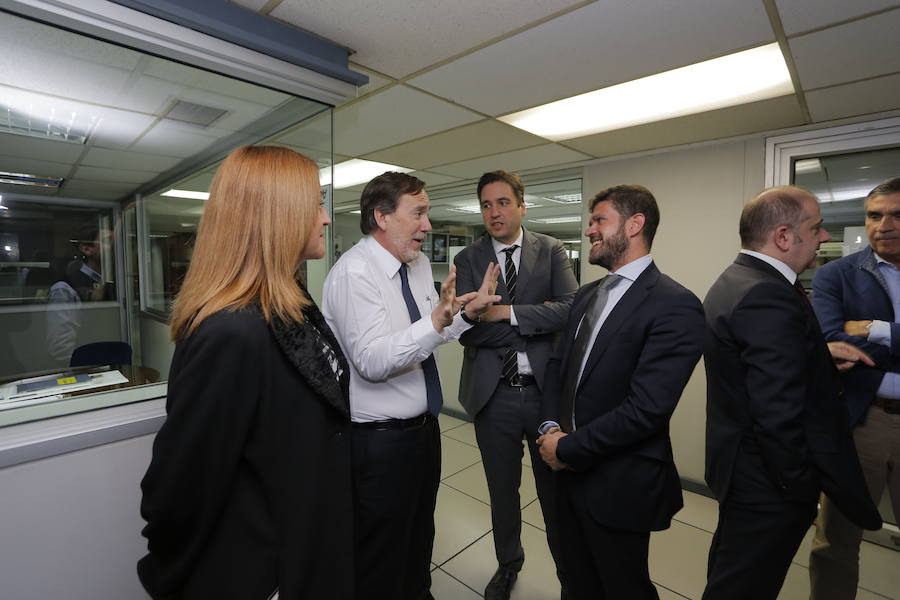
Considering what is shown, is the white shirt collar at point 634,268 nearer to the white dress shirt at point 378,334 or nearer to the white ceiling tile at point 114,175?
the white dress shirt at point 378,334

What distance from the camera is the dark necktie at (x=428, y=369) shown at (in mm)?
1623

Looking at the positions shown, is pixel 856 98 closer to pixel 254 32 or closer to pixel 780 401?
pixel 780 401

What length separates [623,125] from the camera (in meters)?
2.69

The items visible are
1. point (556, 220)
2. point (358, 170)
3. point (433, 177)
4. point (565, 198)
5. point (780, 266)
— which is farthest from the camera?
point (556, 220)

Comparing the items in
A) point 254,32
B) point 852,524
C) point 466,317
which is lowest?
point 852,524

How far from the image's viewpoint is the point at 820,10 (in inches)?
58.2

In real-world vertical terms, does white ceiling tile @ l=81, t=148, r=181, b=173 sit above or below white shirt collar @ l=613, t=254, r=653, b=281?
above

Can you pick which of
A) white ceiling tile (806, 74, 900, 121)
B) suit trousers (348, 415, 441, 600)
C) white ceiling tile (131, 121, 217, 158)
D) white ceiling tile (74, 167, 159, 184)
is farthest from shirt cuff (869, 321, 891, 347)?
white ceiling tile (74, 167, 159, 184)

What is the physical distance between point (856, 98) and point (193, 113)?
3.73 metres

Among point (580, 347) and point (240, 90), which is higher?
point (240, 90)

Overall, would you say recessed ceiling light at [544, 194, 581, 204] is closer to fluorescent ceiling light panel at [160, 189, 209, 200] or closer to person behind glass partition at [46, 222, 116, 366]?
fluorescent ceiling light panel at [160, 189, 209, 200]

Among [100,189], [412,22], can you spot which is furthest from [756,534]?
[100,189]

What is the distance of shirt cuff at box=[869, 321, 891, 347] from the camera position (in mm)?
1758

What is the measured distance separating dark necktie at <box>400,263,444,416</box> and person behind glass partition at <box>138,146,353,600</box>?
610 mm
